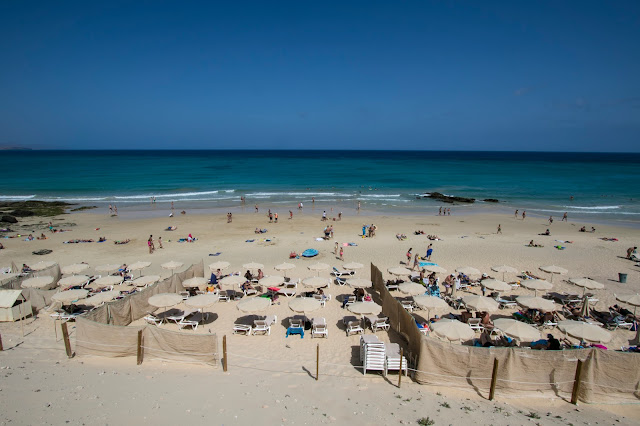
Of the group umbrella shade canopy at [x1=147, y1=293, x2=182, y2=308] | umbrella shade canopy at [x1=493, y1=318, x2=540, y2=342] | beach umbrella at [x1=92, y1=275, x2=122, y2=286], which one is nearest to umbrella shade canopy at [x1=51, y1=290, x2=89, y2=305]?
beach umbrella at [x1=92, y1=275, x2=122, y2=286]

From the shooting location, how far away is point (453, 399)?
817 cm

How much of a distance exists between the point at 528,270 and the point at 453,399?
44.3 feet

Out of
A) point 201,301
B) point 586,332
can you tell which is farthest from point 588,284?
point 201,301

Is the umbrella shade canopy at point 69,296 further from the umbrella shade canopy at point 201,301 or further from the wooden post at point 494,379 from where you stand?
the wooden post at point 494,379

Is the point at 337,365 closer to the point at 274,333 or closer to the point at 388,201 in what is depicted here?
the point at 274,333

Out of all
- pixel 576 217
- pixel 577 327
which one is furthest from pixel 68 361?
pixel 576 217

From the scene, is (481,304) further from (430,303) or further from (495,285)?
(495,285)

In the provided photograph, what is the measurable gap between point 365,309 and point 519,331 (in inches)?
177

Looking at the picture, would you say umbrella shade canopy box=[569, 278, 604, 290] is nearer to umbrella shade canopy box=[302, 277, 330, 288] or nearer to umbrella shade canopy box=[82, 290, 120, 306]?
umbrella shade canopy box=[302, 277, 330, 288]

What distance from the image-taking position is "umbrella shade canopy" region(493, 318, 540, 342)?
9.84 m

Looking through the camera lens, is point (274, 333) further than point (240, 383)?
Yes

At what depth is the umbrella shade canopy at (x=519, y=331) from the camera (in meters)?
9.84

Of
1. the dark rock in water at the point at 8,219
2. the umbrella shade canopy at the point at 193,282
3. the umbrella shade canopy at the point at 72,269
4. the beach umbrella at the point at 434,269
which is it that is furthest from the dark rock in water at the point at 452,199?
the dark rock in water at the point at 8,219

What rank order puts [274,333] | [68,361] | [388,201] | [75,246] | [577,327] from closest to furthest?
1. [68,361]
2. [577,327]
3. [274,333]
4. [75,246]
5. [388,201]
